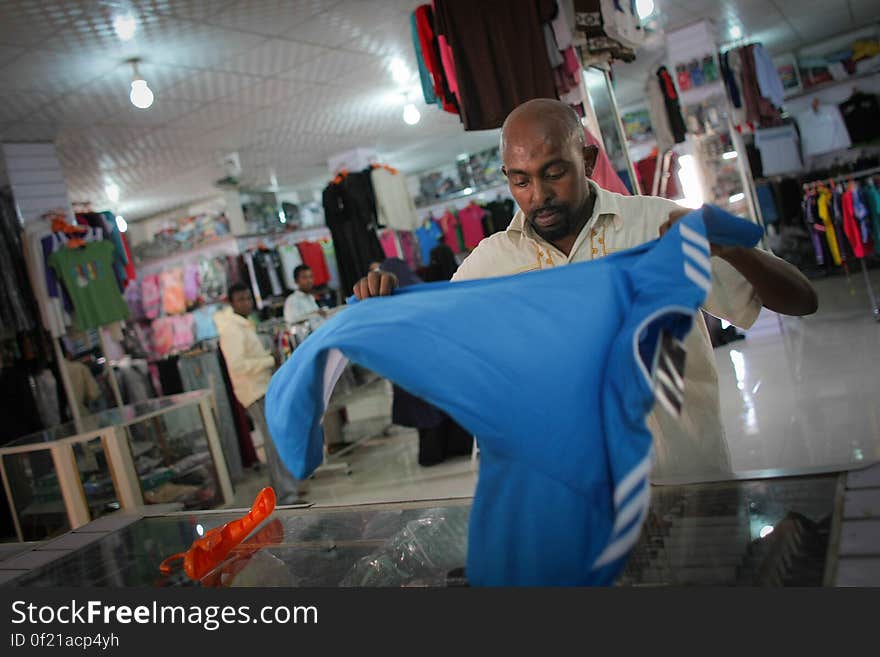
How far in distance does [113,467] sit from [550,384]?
3986 mm

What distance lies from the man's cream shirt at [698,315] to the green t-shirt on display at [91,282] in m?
5.81

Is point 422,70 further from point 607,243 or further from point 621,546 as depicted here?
point 621,546

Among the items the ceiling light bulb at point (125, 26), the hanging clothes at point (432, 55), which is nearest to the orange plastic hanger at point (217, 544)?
the hanging clothes at point (432, 55)

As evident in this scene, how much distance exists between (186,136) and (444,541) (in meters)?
7.44

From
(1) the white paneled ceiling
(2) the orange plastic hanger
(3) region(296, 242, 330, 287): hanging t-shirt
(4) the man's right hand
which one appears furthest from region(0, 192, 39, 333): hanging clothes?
(4) the man's right hand

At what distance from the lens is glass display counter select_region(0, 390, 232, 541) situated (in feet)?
13.2

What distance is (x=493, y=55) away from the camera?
391cm

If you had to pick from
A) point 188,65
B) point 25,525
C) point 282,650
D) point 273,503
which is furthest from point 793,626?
point 188,65

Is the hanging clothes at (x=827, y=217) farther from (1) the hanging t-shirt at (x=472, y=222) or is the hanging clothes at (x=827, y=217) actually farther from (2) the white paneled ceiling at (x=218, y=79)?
(1) the hanging t-shirt at (x=472, y=222)

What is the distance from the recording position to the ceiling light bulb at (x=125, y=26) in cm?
452

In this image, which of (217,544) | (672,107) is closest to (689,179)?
(672,107)

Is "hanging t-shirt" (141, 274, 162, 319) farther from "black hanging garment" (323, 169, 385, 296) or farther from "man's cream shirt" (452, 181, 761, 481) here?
"man's cream shirt" (452, 181, 761, 481)

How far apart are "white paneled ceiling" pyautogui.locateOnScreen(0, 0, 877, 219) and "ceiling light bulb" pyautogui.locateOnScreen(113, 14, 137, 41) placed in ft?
0.11

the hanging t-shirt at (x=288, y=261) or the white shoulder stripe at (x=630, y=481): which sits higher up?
the hanging t-shirt at (x=288, y=261)
